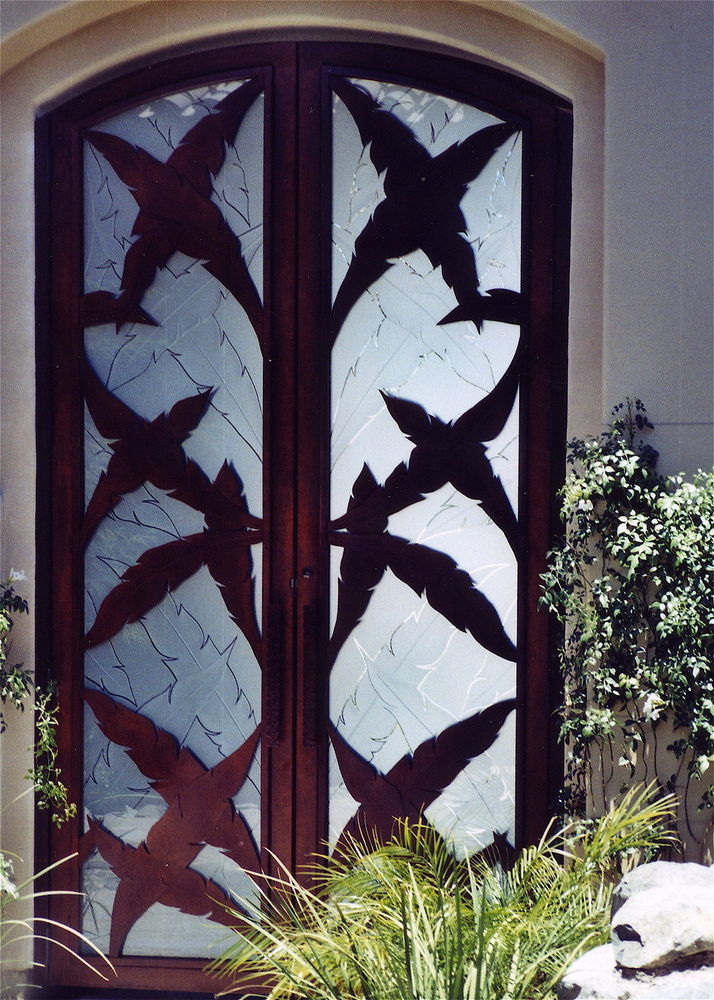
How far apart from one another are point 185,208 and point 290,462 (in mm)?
1046

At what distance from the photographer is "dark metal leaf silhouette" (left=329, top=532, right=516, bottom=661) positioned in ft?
10.2

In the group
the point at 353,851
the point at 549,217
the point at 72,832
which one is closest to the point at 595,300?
the point at 549,217

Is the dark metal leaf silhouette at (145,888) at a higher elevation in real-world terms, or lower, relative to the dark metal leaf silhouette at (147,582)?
lower

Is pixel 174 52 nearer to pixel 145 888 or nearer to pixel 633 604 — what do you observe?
pixel 633 604

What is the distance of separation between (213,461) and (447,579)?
3.27 feet

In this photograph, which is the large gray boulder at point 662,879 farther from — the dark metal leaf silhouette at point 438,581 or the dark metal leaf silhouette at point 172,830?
the dark metal leaf silhouette at point 172,830

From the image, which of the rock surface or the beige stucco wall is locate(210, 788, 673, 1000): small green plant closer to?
the rock surface

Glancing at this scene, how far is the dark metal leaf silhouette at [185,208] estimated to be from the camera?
3.13m

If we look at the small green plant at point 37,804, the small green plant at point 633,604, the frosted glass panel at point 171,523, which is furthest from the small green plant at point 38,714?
the small green plant at point 633,604

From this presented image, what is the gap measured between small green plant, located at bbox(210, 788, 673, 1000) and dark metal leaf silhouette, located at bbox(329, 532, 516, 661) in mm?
720

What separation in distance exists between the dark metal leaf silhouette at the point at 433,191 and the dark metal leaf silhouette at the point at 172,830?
188 centimetres

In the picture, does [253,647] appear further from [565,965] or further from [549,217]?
[549,217]

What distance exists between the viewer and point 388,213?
10.2 ft

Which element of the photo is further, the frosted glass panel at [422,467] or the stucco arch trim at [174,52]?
the frosted glass panel at [422,467]
